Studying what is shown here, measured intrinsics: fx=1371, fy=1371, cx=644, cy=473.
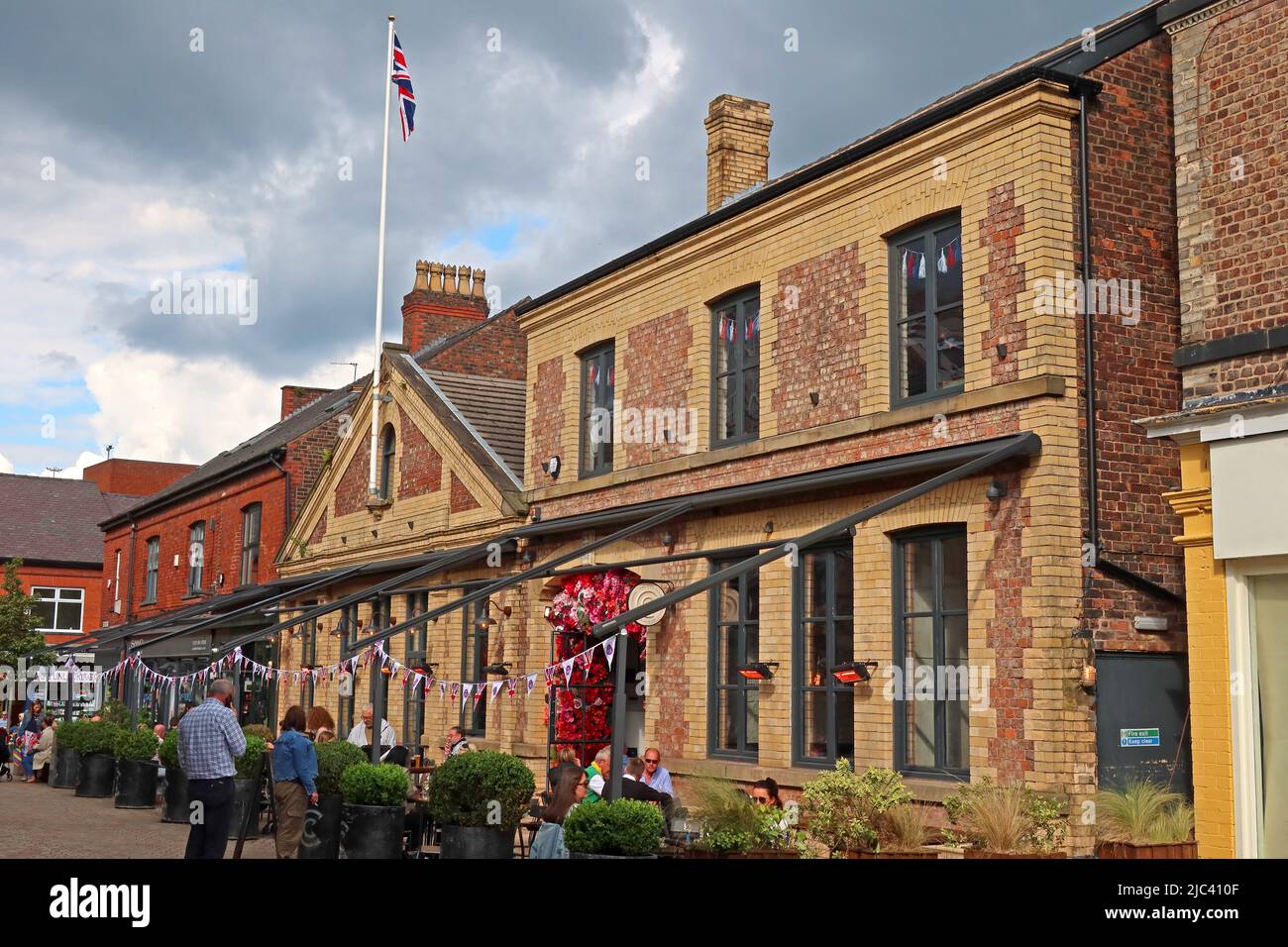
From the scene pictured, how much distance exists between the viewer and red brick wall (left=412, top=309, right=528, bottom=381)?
89.4ft

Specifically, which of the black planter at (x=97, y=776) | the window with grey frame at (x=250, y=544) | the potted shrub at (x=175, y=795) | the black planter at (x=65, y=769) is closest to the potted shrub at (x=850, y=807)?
the potted shrub at (x=175, y=795)

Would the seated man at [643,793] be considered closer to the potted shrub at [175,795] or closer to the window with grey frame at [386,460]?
the potted shrub at [175,795]

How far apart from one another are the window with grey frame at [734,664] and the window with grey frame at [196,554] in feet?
73.4

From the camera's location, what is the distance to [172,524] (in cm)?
3738

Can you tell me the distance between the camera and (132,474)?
6600 cm

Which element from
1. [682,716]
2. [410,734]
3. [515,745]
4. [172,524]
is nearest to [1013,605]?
[682,716]

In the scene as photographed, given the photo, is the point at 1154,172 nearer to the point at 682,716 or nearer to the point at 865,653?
the point at 865,653

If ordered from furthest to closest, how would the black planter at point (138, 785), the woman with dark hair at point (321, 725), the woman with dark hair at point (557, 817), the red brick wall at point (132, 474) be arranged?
the red brick wall at point (132, 474)
the black planter at point (138, 785)
the woman with dark hair at point (321, 725)
the woman with dark hair at point (557, 817)

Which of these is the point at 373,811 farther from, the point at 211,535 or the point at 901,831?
the point at 211,535

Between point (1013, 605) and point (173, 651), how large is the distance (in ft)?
83.9

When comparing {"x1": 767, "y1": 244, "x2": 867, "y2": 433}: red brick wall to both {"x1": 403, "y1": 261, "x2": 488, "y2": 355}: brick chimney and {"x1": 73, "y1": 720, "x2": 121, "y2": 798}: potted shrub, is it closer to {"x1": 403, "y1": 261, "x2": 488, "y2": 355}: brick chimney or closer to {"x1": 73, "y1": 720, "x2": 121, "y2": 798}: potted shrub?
{"x1": 73, "y1": 720, "x2": 121, "y2": 798}: potted shrub

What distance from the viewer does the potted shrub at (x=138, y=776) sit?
20.5 metres

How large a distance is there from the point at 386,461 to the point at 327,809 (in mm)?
12367

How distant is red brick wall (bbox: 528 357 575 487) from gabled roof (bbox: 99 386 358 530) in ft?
38.5
